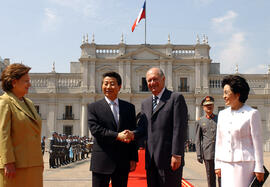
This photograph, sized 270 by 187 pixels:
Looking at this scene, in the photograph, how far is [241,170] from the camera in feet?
13.7

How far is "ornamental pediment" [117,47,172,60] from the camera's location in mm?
39812

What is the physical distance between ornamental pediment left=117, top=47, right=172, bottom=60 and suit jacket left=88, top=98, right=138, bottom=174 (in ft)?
115

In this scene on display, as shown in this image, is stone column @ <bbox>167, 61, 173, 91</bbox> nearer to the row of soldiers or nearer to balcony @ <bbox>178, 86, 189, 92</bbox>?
balcony @ <bbox>178, 86, 189, 92</bbox>

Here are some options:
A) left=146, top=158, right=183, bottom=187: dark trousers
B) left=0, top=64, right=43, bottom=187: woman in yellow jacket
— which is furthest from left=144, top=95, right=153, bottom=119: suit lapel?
left=0, top=64, right=43, bottom=187: woman in yellow jacket

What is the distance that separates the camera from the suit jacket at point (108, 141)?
4.60 m

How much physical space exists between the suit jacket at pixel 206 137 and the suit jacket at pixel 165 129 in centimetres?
247

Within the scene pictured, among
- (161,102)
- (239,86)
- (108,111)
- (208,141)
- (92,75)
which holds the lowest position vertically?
(208,141)

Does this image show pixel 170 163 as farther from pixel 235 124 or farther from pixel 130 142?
pixel 235 124

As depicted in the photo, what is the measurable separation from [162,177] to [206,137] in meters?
2.87

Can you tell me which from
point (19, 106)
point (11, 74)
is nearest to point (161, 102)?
point (19, 106)

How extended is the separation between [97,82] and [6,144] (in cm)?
3605

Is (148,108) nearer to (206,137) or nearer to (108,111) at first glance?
(108,111)

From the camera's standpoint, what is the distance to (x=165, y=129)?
180 inches

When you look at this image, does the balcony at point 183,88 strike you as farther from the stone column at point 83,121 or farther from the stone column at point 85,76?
the stone column at point 83,121
